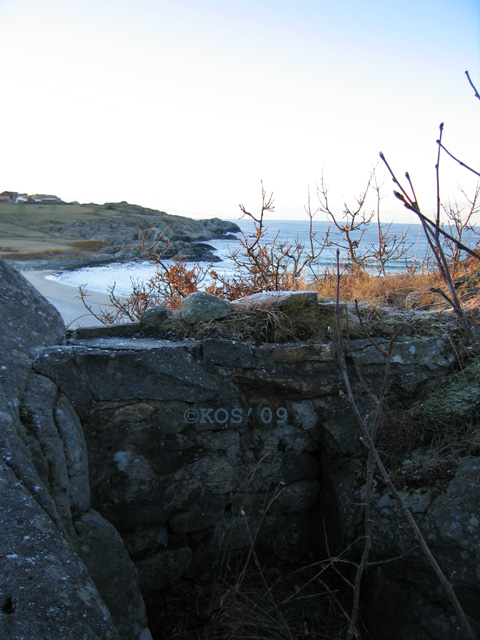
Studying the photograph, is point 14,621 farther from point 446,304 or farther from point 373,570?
point 446,304

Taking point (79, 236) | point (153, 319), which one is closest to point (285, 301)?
point (153, 319)

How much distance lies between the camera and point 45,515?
190 cm

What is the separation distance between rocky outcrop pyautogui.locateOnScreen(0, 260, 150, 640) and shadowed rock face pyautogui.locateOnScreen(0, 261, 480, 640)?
1 centimetres

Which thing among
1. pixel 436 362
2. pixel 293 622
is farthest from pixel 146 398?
pixel 436 362

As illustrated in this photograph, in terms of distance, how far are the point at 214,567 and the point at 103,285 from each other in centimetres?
1640

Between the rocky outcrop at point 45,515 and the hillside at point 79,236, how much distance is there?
623 inches

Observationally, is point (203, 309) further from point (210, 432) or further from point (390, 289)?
point (390, 289)

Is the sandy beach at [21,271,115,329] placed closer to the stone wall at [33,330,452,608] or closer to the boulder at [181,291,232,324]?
the boulder at [181,291,232,324]

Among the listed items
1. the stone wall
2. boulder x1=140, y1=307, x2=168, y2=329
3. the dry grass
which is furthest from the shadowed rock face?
the dry grass

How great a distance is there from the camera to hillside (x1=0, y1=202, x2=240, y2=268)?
2494cm

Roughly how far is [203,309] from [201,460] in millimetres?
1120

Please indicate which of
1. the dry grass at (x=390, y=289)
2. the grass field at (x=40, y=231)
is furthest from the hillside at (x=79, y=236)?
the dry grass at (x=390, y=289)

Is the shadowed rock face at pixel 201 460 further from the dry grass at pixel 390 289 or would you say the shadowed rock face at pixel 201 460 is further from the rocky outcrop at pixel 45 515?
the dry grass at pixel 390 289

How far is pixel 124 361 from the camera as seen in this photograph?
289 centimetres
